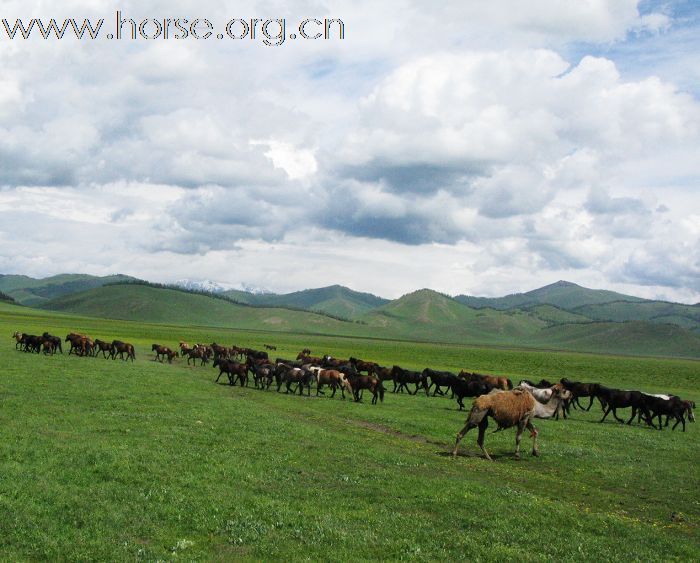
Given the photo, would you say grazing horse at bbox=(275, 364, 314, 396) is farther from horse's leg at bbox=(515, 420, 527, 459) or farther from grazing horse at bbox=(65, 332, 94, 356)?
grazing horse at bbox=(65, 332, 94, 356)

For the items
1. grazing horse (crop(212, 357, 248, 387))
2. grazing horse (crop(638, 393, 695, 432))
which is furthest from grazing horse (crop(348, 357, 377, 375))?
grazing horse (crop(638, 393, 695, 432))

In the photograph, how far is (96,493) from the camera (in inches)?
504

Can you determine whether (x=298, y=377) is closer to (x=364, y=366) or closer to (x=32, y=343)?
(x=364, y=366)

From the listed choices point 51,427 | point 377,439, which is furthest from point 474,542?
point 51,427

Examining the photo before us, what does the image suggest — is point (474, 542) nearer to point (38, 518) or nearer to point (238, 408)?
point (38, 518)

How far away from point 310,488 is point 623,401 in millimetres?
25686

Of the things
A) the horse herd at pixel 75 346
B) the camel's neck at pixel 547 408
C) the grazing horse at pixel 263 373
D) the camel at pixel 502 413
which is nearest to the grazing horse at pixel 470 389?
the camel's neck at pixel 547 408

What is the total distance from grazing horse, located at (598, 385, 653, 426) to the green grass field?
206 inches

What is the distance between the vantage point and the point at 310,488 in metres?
14.4

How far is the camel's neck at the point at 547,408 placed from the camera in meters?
25.3

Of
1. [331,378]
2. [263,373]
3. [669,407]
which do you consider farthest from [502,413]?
[263,373]

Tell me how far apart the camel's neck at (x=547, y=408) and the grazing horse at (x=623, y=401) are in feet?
23.7

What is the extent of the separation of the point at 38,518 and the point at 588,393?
35.5 m

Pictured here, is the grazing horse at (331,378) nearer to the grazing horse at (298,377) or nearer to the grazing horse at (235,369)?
the grazing horse at (298,377)
